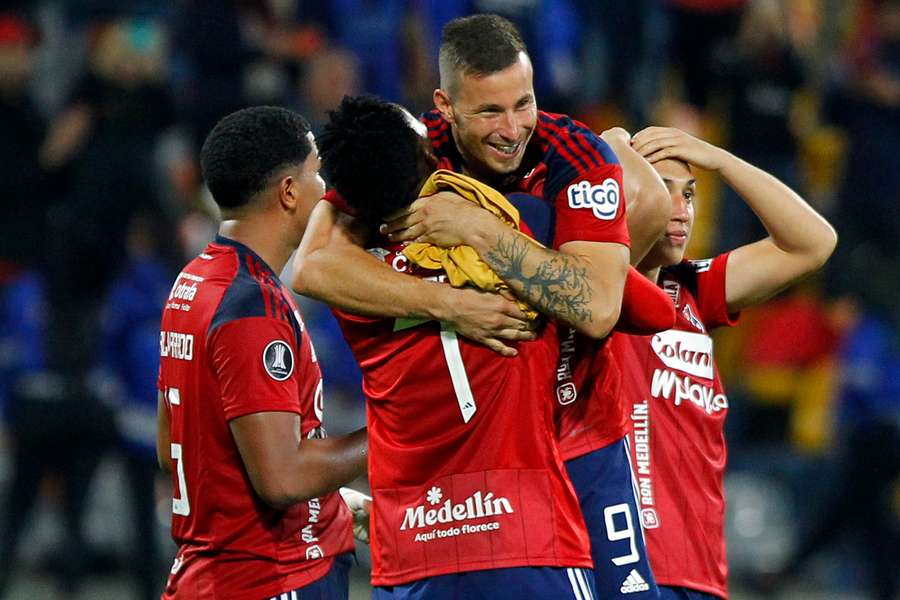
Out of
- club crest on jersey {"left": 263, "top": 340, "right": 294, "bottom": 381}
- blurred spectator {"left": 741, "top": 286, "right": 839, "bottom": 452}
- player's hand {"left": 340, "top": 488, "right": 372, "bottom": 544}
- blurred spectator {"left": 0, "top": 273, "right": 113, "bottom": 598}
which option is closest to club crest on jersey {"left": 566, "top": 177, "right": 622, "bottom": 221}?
club crest on jersey {"left": 263, "top": 340, "right": 294, "bottom": 381}

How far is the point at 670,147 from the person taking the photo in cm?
464

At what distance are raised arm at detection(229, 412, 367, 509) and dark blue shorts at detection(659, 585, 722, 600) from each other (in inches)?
38.6

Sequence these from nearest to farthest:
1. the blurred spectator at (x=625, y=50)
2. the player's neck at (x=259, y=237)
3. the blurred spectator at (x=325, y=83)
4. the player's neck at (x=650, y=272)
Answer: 1. the player's neck at (x=259, y=237)
2. the player's neck at (x=650, y=272)
3. the blurred spectator at (x=325, y=83)
4. the blurred spectator at (x=625, y=50)

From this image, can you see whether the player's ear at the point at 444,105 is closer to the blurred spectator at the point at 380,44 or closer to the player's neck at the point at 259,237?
the player's neck at the point at 259,237

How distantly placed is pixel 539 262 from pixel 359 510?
129 centimetres

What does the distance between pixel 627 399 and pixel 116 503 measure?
5.97 meters

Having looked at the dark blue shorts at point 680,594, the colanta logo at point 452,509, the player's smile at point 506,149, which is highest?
the player's smile at point 506,149

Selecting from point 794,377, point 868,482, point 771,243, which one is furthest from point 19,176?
point 771,243

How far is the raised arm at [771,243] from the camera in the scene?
4.87m

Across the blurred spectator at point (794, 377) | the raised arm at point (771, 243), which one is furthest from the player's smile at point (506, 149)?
the blurred spectator at point (794, 377)

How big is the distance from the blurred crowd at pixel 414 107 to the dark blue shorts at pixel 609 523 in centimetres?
522

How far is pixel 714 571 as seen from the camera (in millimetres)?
4711

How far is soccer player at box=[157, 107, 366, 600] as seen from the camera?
14.0ft

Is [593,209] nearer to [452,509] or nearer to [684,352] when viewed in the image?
[452,509]
